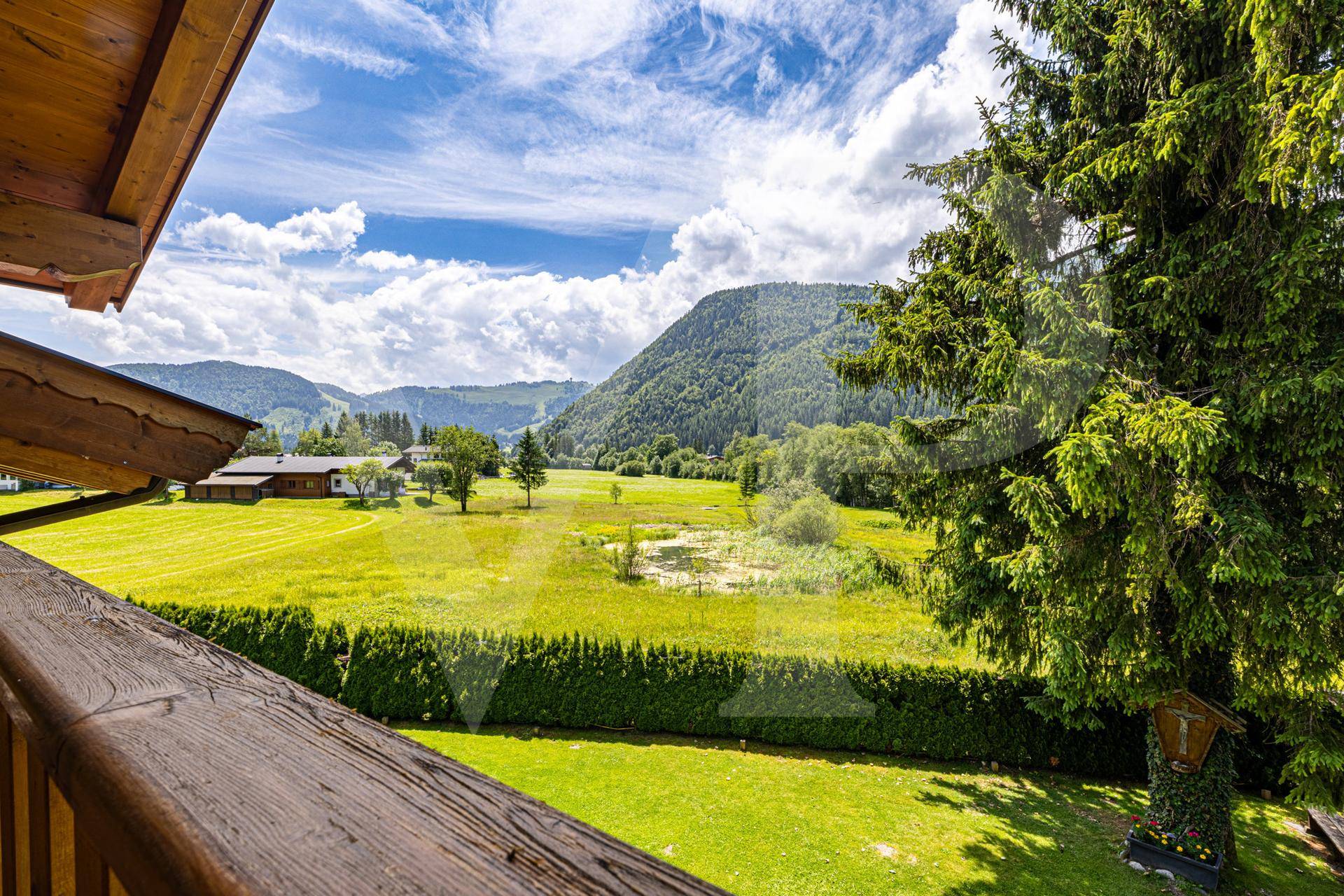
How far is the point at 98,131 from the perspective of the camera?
1409 millimetres

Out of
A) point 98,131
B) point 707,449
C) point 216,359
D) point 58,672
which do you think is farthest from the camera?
point 216,359

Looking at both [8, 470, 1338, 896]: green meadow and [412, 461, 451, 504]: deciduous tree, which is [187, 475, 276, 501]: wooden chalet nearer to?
[8, 470, 1338, 896]: green meadow

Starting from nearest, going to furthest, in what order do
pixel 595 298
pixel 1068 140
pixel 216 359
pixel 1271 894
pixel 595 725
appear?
1. pixel 1271 894
2. pixel 1068 140
3. pixel 595 725
4. pixel 595 298
5. pixel 216 359

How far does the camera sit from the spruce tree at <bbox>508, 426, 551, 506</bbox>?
17.7 m

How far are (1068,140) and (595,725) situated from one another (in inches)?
360

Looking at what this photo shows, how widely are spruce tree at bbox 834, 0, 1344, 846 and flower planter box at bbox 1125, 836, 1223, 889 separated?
30cm

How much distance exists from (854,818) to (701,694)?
100 inches

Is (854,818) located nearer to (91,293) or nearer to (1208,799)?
(1208,799)

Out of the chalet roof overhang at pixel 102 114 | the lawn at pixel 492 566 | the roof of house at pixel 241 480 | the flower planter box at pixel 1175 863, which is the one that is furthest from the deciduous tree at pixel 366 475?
the flower planter box at pixel 1175 863

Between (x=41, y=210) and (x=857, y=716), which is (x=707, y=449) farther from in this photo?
(x=41, y=210)

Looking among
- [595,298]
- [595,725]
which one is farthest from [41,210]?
[595,298]

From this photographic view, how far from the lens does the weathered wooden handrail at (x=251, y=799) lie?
0.31 m

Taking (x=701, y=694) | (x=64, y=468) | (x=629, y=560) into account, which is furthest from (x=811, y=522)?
(x=64, y=468)

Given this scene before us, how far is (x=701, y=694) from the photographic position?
25.8ft
